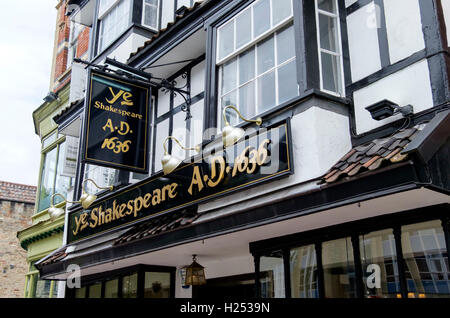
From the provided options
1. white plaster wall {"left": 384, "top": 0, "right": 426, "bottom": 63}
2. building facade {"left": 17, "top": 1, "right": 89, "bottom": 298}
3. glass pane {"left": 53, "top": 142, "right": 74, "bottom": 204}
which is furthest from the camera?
glass pane {"left": 53, "top": 142, "right": 74, "bottom": 204}

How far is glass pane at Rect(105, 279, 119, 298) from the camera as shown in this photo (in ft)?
37.5

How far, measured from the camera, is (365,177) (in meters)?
5.57

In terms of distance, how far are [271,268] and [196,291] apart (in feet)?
11.5

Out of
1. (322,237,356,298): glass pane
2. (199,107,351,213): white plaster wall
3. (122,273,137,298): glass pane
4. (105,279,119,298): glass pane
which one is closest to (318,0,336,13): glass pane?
(199,107,351,213): white plaster wall

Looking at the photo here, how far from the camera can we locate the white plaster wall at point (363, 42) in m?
7.01

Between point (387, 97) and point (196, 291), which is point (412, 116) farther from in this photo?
point (196, 291)

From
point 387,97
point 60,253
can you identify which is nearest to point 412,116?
point 387,97

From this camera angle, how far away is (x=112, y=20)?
14.1 meters

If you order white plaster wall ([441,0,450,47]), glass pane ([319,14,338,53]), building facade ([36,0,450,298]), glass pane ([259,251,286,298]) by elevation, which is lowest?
glass pane ([259,251,286,298])

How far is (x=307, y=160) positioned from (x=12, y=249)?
1942cm

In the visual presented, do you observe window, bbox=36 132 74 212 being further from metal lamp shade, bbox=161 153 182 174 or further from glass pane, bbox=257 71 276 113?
glass pane, bbox=257 71 276 113

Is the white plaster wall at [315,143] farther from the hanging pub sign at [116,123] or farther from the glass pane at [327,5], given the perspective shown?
the hanging pub sign at [116,123]

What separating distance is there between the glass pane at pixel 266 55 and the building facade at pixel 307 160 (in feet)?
0.08
